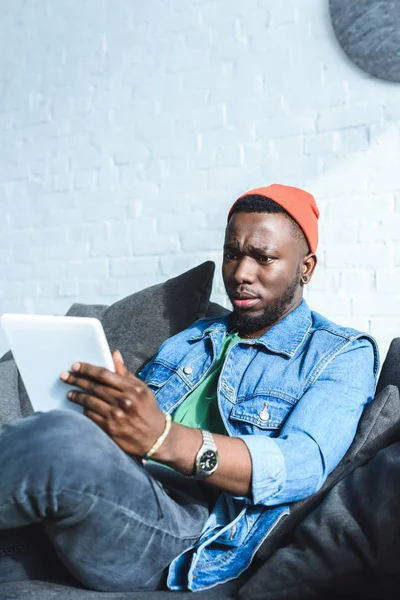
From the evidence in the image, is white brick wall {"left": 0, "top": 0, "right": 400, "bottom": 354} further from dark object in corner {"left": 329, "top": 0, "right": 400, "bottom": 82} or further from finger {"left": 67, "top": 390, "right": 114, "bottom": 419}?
finger {"left": 67, "top": 390, "right": 114, "bottom": 419}

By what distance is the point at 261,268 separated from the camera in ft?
5.65

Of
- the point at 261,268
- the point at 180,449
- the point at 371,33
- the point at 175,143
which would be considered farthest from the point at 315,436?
Result: the point at 175,143

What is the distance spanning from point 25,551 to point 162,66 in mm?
1855

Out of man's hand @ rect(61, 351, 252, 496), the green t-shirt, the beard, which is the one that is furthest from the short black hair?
man's hand @ rect(61, 351, 252, 496)

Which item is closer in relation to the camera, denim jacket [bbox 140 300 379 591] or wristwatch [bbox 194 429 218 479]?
wristwatch [bbox 194 429 218 479]

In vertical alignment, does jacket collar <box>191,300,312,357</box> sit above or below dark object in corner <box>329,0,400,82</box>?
below

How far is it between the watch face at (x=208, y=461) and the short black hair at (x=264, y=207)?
716 millimetres

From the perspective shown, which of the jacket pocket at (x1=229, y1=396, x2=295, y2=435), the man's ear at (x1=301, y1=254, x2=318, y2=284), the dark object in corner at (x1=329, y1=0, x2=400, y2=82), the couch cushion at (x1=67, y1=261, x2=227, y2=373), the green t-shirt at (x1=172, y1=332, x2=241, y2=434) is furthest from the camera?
the dark object in corner at (x1=329, y1=0, x2=400, y2=82)

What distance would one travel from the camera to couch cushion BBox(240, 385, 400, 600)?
3.98 ft

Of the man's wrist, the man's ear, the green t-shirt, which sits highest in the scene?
the man's ear

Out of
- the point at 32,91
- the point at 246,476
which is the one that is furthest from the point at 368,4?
the point at 246,476

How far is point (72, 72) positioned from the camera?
112 inches

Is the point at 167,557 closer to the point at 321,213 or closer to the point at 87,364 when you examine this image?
the point at 87,364

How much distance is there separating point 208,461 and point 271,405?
323 mm
